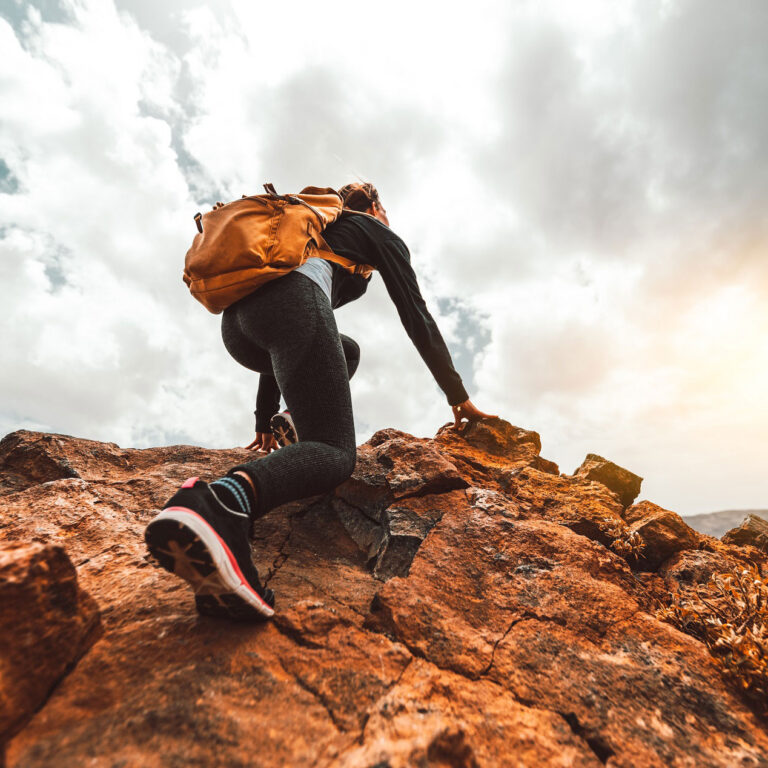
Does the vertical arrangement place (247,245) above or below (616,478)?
above

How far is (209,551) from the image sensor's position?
1234mm

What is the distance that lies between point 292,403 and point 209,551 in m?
0.72

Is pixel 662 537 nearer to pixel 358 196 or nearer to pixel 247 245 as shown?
pixel 247 245

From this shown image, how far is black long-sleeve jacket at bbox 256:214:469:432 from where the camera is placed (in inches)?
93.6

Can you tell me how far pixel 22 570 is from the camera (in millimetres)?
1090

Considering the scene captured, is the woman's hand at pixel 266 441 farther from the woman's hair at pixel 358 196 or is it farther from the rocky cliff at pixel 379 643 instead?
the woman's hair at pixel 358 196

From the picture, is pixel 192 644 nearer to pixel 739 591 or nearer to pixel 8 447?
pixel 739 591

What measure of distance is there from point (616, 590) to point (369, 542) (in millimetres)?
1443

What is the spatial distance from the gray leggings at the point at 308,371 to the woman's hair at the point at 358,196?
58.8 inches

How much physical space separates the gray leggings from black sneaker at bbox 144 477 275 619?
0.96ft

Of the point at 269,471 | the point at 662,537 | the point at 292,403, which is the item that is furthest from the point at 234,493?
the point at 662,537

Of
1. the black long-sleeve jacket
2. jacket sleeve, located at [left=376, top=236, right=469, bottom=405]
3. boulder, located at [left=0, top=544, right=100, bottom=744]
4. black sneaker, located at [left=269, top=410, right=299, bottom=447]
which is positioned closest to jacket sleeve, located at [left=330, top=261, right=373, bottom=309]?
the black long-sleeve jacket

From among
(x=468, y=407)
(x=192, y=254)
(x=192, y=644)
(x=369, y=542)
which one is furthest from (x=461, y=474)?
(x=192, y=254)

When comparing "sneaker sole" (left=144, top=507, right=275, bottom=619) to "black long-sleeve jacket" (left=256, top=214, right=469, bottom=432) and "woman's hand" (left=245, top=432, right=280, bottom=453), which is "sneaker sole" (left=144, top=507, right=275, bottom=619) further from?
"woman's hand" (left=245, top=432, right=280, bottom=453)
